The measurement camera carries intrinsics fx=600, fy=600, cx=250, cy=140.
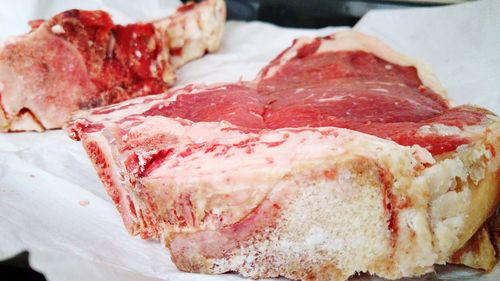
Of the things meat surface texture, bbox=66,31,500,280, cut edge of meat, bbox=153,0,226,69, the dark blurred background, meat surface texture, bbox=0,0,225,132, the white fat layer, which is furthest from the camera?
the dark blurred background

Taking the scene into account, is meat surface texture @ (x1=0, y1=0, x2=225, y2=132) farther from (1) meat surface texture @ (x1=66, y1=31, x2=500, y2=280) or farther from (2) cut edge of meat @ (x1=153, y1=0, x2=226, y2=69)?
(1) meat surface texture @ (x1=66, y1=31, x2=500, y2=280)

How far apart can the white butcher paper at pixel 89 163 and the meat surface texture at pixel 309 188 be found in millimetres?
90

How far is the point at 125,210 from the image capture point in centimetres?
162

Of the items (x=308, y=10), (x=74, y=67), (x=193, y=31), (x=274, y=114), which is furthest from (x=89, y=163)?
(x=308, y=10)

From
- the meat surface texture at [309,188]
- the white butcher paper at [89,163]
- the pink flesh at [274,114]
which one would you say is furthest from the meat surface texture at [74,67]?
the meat surface texture at [309,188]

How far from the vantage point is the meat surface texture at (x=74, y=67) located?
223 centimetres

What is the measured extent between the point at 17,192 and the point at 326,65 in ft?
3.74

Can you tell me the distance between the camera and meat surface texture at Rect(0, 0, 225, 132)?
2.23m

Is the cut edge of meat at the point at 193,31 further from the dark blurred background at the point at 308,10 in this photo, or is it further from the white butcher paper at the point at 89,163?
the dark blurred background at the point at 308,10

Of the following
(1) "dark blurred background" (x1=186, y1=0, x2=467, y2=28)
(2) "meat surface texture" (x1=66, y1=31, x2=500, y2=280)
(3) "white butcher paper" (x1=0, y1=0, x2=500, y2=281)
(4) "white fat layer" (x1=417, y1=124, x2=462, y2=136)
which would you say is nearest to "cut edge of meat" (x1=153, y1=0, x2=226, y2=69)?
(3) "white butcher paper" (x1=0, y1=0, x2=500, y2=281)

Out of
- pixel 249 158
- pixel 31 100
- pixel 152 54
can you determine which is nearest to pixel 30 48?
pixel 31 100

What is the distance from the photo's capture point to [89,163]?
6.72ft

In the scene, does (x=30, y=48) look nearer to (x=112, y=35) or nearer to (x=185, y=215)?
(x=112, y=35)

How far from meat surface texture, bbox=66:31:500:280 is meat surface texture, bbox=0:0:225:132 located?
721 mm
